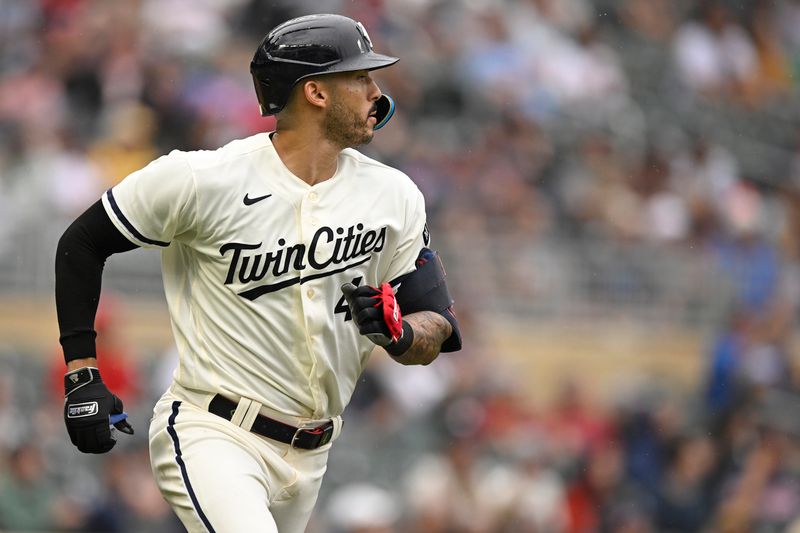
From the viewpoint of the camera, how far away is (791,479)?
38.9 feet

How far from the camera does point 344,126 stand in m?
4.65

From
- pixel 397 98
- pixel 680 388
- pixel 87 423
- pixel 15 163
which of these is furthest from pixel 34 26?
pixel 87 423

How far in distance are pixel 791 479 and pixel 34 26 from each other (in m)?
7.41

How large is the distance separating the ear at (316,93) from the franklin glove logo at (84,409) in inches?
46.9

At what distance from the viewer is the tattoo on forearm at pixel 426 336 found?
180 inches

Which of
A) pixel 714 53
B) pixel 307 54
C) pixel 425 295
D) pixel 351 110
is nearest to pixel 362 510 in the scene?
pixel 425 295

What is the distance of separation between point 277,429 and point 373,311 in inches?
24.1

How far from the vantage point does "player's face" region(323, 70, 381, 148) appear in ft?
15.2

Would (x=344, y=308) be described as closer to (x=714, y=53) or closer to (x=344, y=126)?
(x=344, y=126)

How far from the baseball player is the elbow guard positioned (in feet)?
0.24

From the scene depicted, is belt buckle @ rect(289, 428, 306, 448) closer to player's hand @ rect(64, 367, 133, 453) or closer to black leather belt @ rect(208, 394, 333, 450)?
black leather belt @ rect(208, 394, 333, 450)

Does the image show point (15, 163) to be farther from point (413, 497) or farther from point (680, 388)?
point (680, 388)

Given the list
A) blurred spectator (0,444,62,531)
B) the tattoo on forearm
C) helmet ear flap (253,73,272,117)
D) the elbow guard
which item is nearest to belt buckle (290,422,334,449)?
the tattoo on forearm

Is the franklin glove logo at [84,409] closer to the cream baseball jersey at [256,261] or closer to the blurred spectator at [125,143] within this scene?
the cream baseball jersey at [256,261]
